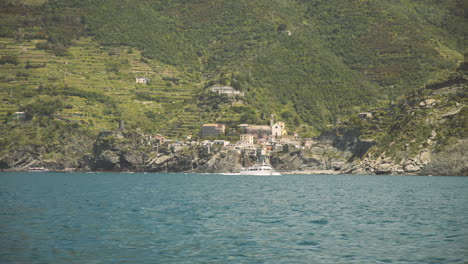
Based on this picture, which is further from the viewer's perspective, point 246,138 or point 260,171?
point 246,138

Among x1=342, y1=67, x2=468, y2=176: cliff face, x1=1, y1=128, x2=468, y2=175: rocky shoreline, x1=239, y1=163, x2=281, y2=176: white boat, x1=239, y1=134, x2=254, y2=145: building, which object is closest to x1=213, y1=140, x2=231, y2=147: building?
x1=239, y1=134, x2=254, y2=145: building

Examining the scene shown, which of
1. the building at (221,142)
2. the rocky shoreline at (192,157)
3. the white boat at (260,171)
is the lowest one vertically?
the white boat at (260,171)

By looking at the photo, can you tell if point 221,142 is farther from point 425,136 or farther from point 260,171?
point 425,136

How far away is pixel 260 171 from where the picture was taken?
16025 centimetres

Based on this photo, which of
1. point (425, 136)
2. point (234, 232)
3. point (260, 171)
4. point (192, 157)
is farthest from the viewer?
point (192, 157)

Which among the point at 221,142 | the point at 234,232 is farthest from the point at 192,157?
the point at 234,232

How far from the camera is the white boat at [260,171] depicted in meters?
160

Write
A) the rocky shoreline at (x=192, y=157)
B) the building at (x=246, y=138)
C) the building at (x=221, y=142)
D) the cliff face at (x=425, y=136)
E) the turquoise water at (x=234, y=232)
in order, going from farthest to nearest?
the building at (x=246, y=138), the building at (x=221, y=142), the rocky shoreline at (x=192, y=157), the cliff face at (x=425, y=136), the turquoise water at (x=234, y=232)

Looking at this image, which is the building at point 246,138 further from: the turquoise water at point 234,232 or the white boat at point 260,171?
the turquoise water at point 234,232

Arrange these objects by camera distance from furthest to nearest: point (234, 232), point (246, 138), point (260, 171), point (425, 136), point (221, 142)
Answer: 1. point (246, 138)
2. point (221, 142)
3. point (260, 171)
4. point (425, 136)
5. point (234, 232)

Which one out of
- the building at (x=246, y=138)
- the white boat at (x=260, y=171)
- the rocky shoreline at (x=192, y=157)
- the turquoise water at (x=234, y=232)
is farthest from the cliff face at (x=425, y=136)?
the turquoise water at (x=234, y=232)

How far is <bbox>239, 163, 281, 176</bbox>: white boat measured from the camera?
525 feet

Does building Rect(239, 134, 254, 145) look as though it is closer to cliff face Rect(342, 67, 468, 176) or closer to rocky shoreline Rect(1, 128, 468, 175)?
rocky shoreline Rect(1, 128, 468, 175)

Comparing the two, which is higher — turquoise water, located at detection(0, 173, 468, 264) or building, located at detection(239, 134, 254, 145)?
building, located at detection(239, 134, 254, 145)
